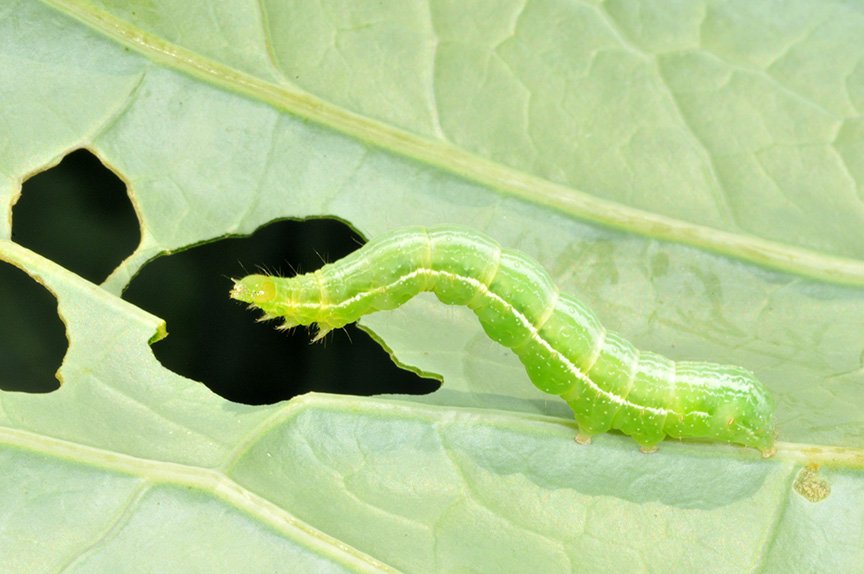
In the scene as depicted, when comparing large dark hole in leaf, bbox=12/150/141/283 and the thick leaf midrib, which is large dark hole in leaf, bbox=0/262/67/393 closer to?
large dark hole in leaf, bbox=12/150/141/283

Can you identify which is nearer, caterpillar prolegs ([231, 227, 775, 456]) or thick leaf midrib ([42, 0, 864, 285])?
caterpillar prolegs ([231, 227, 775, 456])

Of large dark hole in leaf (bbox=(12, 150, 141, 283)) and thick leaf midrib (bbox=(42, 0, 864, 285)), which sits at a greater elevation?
thick leaf midrib (bbox=(42, 0, 864, 285))

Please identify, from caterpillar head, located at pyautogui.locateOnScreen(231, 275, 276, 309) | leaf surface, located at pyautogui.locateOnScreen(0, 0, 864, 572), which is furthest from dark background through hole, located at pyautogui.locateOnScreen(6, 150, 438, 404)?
caterpillar head, located at pyautogui.locateOnScreen(231, 275, 276, 309)

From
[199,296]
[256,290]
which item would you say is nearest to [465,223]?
[256,290]

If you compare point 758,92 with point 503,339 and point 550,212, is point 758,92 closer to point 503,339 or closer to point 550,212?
A: point 550,212

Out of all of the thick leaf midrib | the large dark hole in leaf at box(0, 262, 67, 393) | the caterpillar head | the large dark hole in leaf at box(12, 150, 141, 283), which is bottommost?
the large dark hole in leaf at box(0, 262, 67, 393)

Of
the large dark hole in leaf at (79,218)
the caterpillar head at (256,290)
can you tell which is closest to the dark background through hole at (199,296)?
the large dark hole in leaf at (79,218)

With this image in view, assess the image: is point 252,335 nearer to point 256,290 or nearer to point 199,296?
point 199,296

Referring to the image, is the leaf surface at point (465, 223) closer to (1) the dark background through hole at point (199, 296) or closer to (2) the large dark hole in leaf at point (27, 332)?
(1) the dark background through hole at point (199, 296)
